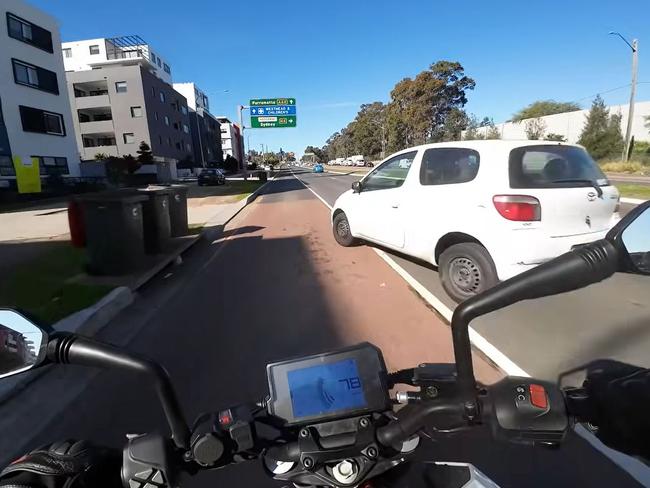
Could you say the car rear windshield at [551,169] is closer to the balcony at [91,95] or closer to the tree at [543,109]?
the balcony at [91,95]

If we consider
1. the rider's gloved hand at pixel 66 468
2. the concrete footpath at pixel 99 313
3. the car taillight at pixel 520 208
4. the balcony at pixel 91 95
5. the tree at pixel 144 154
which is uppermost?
the balcony at pixel 91 95

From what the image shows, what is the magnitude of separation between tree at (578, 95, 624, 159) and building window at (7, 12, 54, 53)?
46339mm

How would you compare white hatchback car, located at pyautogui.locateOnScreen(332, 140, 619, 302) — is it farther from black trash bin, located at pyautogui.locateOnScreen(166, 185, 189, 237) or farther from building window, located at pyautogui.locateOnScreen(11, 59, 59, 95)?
building window, located at pyautogui.locateOnScreen(11, 59, 59, 95)

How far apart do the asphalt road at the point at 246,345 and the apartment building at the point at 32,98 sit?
76.7 ft

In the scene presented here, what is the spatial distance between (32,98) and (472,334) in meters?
33.3

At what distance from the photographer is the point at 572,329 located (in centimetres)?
414

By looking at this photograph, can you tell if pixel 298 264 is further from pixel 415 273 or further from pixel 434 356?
pixel 434 356

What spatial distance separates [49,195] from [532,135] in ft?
154

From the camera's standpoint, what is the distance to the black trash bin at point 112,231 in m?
6.22

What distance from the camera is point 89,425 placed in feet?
9.59

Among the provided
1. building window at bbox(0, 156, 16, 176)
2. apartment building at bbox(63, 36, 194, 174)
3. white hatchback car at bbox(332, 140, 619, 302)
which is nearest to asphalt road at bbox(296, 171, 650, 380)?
white hatchback car at bbox(332, 140, 619, 302)

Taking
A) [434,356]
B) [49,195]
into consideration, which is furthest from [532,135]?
[434,356]

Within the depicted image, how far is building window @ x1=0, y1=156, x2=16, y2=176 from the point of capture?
78.2 feet

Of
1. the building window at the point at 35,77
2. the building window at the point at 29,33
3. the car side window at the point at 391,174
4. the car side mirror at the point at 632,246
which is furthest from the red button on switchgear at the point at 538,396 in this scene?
the building window at the point at 29,33
